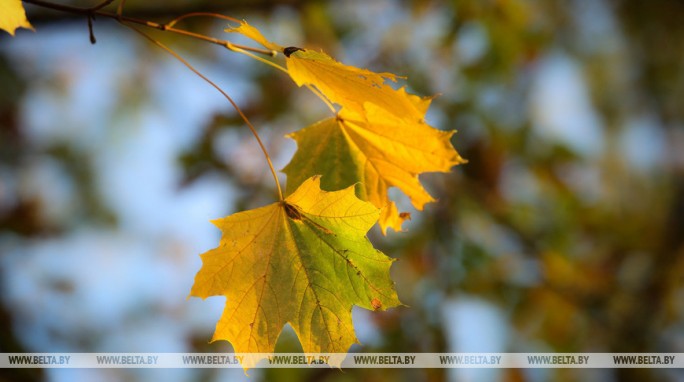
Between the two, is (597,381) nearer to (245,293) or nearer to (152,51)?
(245,293)

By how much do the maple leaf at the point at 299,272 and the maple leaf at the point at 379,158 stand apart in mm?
98

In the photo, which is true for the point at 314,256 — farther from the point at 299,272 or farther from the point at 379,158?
the point at 379,158

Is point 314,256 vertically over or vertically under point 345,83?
under

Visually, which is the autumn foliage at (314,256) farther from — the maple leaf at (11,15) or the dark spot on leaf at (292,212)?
the maple leaf at (11,15)

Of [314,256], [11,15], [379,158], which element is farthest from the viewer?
[379,158]

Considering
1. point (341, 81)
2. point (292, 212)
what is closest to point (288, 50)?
point (341, 81)

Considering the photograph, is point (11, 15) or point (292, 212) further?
point (292, 212)

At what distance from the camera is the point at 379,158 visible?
978 mm

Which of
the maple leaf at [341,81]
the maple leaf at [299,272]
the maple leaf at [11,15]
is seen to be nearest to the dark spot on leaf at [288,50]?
the maple leaf at [341,81]

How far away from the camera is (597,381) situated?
365cm

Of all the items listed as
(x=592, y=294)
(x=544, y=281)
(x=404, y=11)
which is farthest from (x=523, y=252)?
(x=404, y=11)

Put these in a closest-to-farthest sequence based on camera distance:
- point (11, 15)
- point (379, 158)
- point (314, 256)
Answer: point (11, 15) → point (314, 256) → point (379, 158)

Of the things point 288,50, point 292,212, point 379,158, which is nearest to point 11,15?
point 288,50

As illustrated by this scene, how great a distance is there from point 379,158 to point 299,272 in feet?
0.84
